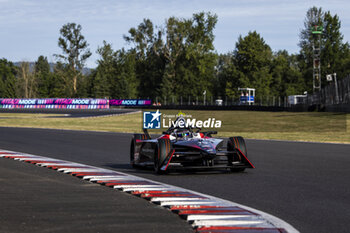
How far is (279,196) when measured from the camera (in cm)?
724

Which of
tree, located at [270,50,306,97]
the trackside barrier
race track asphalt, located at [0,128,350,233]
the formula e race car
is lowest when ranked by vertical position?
race track asphalt, located at [0,128,350,233]

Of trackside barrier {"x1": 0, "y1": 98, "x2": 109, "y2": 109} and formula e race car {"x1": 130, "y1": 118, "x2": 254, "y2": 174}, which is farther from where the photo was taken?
trackside barrier {"x1": 0, "y1": 98, "x2": 109, "y2": 109}

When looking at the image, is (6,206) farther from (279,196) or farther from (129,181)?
(279,196)

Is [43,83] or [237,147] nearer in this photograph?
[237,147]

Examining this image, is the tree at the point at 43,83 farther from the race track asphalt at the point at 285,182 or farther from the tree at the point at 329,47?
the race track asphalt at the point at 285,182

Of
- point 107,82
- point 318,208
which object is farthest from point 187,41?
point 318,208

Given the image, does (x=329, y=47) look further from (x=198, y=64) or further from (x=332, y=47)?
(x=198, y=64)

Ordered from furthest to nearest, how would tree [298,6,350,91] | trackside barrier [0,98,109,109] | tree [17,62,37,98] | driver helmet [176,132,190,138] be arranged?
1. tree [17,62,37,98]
2. tree [298,6,350,91]
3. trackside barrier [0,98,109,109]
4. driver helmet [176,132,190,138]

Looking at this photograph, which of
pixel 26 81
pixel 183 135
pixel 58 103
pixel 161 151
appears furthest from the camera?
pixel 26 81

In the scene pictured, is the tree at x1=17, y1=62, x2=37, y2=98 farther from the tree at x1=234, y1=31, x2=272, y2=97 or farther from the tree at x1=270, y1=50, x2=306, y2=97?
the tree at x1=270, y1=50, x2=306, y2=97

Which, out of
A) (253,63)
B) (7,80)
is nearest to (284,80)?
(253,63)

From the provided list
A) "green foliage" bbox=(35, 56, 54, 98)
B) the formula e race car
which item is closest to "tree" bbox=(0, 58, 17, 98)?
"green foliage" bbox=(35, 56, 54, 98)

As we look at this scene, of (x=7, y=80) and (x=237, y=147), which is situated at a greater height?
(x=7, y=80)

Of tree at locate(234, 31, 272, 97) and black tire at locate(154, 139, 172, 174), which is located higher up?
tree at locate(234, 31, 272, 97)
